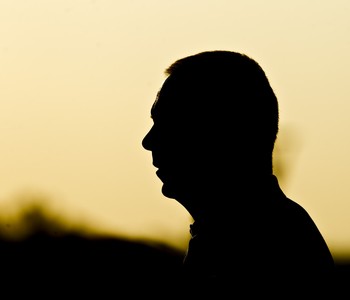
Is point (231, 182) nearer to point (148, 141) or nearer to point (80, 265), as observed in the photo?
point (148, 141)

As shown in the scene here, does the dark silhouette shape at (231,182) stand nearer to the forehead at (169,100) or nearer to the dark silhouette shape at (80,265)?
the forehead at (169,100)

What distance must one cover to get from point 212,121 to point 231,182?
246 mm

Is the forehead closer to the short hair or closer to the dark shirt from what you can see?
the short hair

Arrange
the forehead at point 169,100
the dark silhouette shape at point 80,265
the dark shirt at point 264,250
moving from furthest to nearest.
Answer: the dark silhouette shape at point 80,265
the forehead at point 169,100
the dark shirt at point 264,250

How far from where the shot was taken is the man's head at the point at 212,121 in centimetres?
387

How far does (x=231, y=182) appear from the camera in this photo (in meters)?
3.82

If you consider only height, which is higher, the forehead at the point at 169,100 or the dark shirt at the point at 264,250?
the forehead at the point at 169,100

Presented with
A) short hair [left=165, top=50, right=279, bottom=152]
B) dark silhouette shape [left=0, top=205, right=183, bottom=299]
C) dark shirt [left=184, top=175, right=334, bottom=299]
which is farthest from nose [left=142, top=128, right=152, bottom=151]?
dark silhouette shape [left=0, top=205, right=183, bottom=299]

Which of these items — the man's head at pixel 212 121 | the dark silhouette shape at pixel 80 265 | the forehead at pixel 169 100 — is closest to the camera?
the man's head at pixel 212 121

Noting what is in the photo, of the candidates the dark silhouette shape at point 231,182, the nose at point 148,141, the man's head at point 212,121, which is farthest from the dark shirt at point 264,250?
the nose at point 148,141

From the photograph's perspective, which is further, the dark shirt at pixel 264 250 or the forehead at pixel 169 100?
the forehead at pixel 169 100

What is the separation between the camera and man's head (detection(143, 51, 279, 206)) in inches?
152

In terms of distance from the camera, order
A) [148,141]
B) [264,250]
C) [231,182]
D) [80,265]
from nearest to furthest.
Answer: [264,250] → [231,182] → [148,141] → [80,265]

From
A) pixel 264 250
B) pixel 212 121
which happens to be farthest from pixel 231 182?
pixel 264 250
